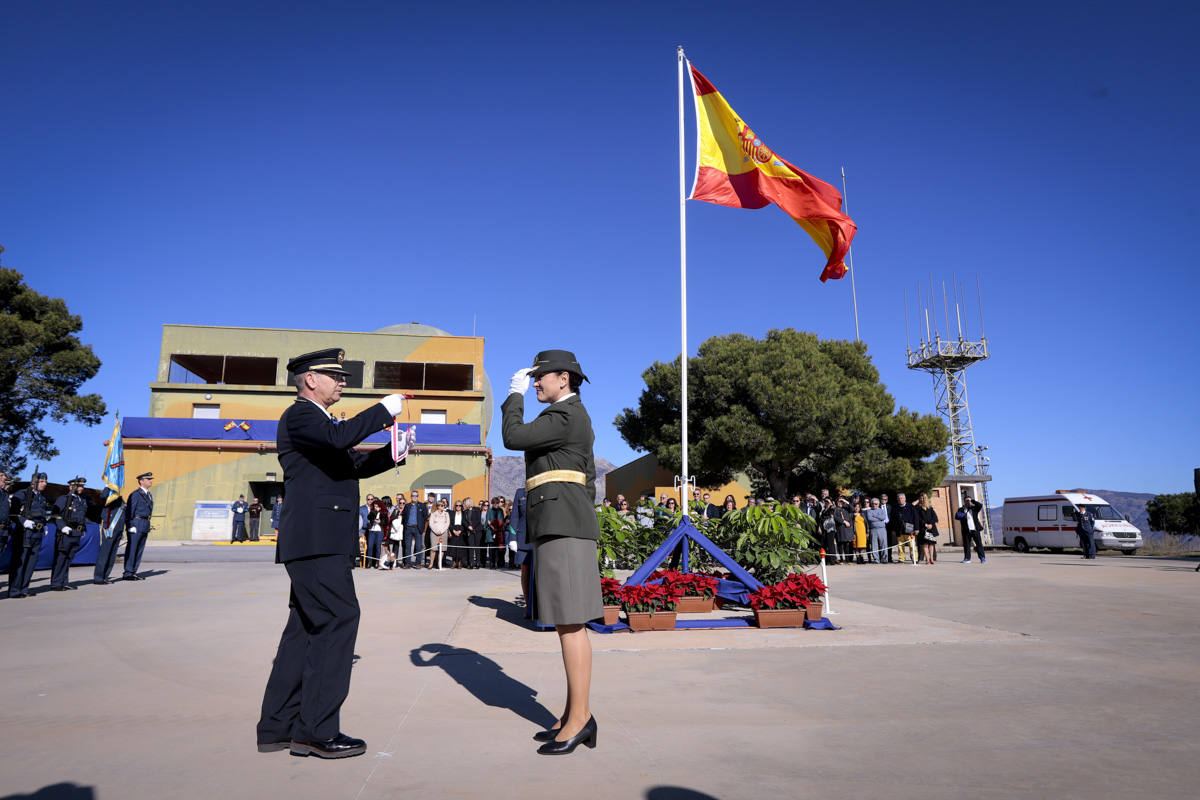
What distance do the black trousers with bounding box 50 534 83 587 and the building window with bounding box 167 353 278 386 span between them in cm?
2568

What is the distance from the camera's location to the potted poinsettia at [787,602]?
272 inches

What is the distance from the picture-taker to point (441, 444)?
3247cm

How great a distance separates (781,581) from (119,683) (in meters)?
5.85

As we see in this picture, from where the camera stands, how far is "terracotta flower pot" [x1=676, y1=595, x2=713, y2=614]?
25.3 ft

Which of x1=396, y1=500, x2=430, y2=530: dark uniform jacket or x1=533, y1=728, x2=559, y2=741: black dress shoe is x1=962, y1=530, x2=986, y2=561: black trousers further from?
x1=533, y1=728, x2=559, y2=741: black dress shoe

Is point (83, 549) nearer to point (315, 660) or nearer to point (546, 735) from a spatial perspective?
point (315, 660)

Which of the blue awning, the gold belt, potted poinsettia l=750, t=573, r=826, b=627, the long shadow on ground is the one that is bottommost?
the long shadow on ground

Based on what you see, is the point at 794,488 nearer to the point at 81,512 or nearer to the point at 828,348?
the point at 828,348

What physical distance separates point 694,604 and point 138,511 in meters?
10.8

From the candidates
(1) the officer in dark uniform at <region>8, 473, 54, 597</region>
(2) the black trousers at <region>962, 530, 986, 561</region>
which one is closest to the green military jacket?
(1) the officer in dark uniform at <region>8, 473, 54, 597</region>

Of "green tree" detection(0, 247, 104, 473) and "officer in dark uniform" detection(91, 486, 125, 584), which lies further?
"green tree" detection(0, 247, 104, 473)

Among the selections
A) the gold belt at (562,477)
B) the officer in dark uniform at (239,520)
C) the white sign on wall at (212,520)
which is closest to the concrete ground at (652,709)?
the gold belt at (562,477)

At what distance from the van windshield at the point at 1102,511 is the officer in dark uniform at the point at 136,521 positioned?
28.7 m

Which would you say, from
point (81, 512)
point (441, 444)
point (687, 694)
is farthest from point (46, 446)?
point (687, 694)
